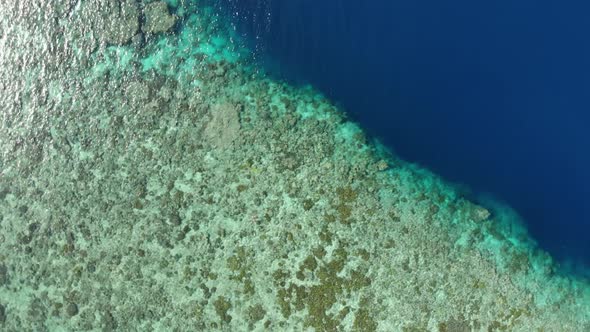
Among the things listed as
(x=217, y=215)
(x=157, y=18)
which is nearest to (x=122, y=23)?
(x=157, y=18)

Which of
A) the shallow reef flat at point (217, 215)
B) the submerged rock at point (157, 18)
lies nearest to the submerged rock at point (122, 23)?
the shallow reef flat at point (217, 215)

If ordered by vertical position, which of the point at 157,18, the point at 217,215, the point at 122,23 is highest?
the point at 157,18

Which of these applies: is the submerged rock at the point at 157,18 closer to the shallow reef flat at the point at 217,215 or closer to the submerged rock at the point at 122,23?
the submerged rock at the point at 122,23

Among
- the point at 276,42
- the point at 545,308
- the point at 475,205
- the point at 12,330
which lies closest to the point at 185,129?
the point at 276,42

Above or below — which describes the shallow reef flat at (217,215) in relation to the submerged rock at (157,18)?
below

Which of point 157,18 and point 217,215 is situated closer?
point 217,215

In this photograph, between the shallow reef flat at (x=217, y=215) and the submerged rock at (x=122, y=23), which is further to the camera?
the submerged rock at (x=122, y=23)

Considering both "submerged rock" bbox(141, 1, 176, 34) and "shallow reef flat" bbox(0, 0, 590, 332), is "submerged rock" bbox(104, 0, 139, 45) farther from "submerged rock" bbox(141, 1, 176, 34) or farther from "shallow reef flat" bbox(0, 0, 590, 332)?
"submerged rock" bbox(141, 1, 176, 34)

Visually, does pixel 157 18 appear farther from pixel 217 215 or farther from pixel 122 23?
pixel 217 215

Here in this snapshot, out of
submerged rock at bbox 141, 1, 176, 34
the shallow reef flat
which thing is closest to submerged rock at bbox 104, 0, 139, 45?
the shallow reef flat
